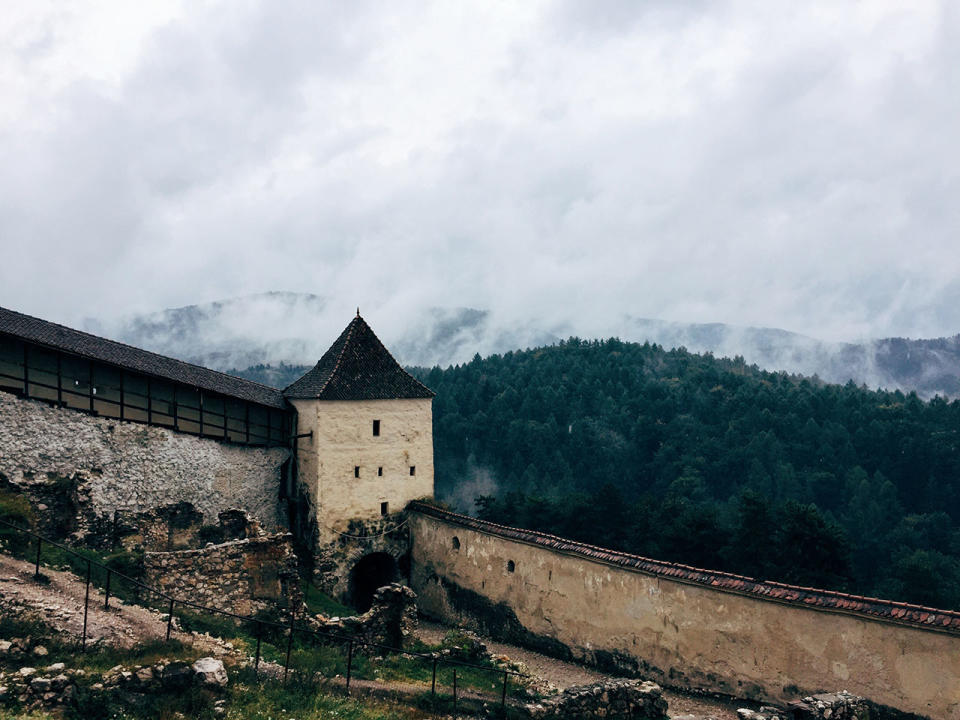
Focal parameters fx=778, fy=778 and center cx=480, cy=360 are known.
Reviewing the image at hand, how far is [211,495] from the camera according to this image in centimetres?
2725

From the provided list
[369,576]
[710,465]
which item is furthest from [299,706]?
[710,465]

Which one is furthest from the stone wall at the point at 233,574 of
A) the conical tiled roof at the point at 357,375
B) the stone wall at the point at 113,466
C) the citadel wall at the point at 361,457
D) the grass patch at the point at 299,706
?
the conical tiled roof at the point at 357,375

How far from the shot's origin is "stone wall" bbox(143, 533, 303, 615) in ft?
61.4

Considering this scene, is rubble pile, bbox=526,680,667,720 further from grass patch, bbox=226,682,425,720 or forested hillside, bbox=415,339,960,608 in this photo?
forested hillside, bbox=415,339,960,608

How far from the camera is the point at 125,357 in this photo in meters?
25.6

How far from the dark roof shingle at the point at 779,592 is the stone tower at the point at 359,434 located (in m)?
7.26

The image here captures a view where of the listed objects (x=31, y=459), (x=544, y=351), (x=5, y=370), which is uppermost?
(x=544, y=351)

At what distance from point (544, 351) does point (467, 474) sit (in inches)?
1501

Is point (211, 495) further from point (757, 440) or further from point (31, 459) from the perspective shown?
point (757, 440)

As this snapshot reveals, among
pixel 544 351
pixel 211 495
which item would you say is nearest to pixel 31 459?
pixel 211 495

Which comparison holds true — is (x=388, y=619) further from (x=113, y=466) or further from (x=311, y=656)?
(x=113, y=466)

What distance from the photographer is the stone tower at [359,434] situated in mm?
29531

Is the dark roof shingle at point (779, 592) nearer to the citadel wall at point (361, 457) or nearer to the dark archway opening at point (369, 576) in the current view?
the citadel wall at point (361, 457)

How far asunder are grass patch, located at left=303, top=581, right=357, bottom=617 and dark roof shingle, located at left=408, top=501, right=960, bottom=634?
6363 millimetres
